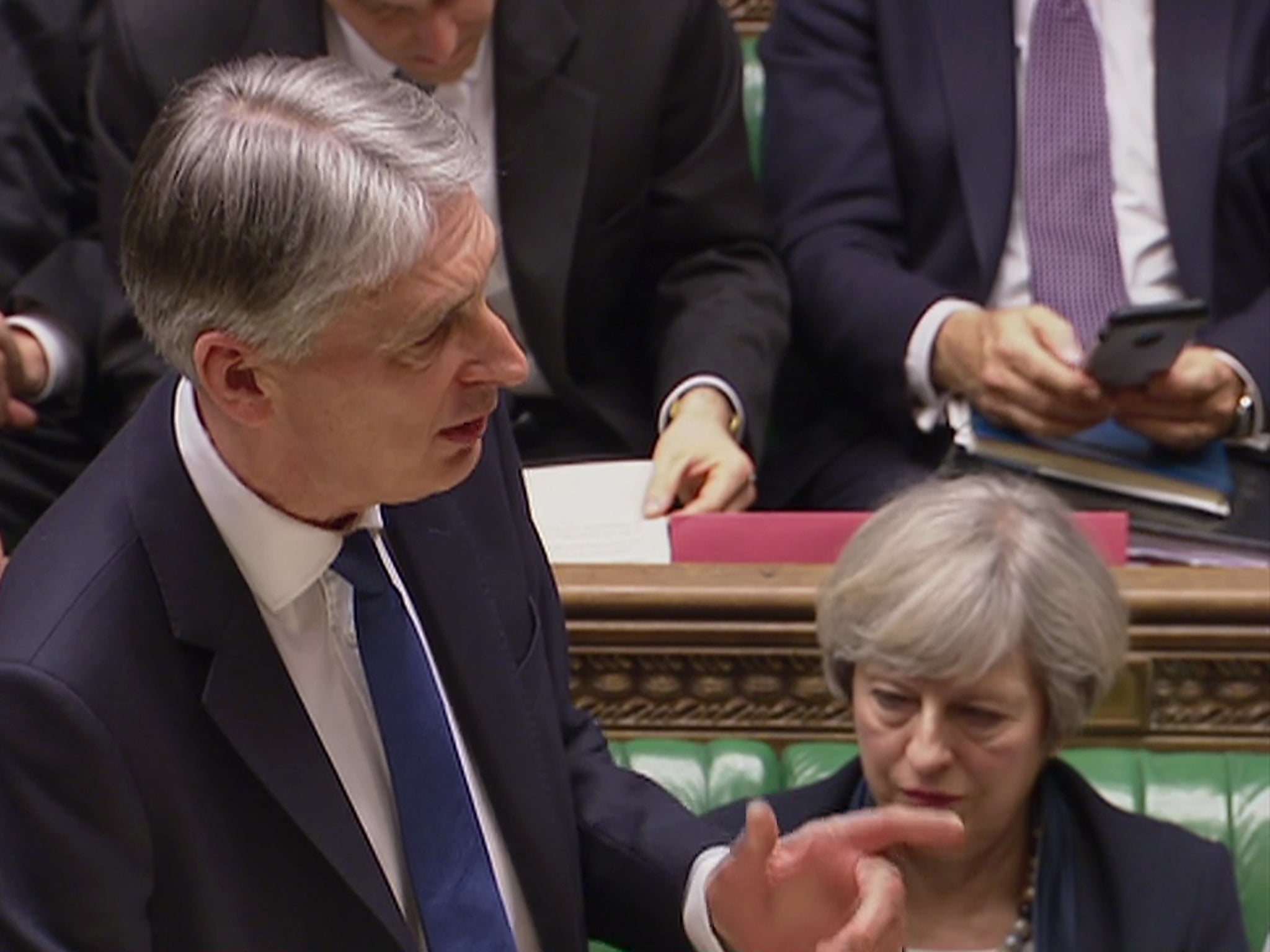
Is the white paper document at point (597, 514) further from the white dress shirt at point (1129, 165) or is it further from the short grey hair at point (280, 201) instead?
the short grey hair at point (280, 201)

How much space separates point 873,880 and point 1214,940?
538 millimetres

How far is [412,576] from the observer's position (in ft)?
4.15

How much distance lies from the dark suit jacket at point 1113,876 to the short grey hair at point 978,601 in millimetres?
67

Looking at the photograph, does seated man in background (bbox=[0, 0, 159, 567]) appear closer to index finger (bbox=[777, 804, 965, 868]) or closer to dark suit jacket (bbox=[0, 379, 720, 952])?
dark suit jacket (bbox=[0, 379, 720, 952])

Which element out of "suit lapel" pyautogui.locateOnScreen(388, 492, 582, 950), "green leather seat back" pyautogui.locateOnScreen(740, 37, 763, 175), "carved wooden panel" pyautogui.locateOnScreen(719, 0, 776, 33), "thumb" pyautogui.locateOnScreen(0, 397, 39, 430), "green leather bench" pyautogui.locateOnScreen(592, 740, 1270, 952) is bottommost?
"green leather bench" pyautogui.locateOnScreen(592, 740, 1270, 952)

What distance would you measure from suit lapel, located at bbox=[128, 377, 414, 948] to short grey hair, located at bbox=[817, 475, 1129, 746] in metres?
0.53

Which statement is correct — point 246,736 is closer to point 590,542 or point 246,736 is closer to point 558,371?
point 590,542

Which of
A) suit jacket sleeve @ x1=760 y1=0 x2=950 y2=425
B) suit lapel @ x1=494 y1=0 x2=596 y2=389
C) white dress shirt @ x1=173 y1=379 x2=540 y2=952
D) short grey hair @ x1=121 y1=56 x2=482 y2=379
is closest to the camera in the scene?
short grey hair @ x1=121 y1=56 x2=482 y2=379

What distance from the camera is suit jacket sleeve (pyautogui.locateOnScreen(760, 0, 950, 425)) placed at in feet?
7.69

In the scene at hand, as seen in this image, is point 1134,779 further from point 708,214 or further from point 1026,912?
point 708,214

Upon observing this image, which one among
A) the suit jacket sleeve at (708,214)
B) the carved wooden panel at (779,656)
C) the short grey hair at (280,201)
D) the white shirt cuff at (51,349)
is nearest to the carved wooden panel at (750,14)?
the suit jacket sleeve at (708,214)

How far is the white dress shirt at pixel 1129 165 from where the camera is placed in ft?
7.78

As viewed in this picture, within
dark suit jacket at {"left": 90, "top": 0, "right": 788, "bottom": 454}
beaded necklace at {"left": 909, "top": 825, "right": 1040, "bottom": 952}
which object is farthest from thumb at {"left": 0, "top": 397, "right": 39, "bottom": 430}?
beaded necklace at {"left": 909, "top": 825, "right": 1040, "bottom": 952}

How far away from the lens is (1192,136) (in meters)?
2.35
